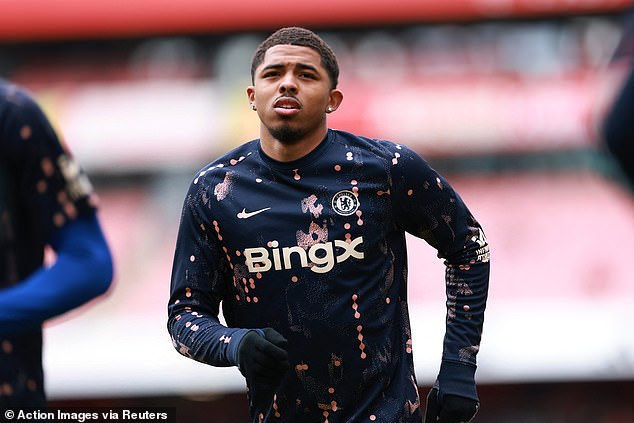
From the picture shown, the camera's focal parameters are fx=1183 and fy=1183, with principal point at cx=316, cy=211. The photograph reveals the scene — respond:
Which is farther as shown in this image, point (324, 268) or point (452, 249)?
point (452, 249)

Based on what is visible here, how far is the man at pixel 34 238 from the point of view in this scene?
11.0 feet

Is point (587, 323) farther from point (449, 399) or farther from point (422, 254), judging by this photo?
point (449, 399)

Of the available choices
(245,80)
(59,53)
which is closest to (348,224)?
(245,80)

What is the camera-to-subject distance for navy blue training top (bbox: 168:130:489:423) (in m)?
3.44

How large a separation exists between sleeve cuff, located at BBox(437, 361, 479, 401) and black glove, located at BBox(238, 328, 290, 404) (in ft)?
1.90

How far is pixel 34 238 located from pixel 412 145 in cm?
576

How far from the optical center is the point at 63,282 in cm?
336

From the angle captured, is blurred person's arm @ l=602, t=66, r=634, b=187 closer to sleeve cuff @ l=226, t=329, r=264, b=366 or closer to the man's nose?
sleeve cuff @ l=226, t=329, r=264, b=366

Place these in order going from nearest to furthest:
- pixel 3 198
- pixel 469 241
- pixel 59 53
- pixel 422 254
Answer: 1. pixel 3 198
2. pixel 469 241
3. pixel 422 254
4. pixel 59 53

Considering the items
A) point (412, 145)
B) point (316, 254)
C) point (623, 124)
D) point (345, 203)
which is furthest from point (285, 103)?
point (412, 145)

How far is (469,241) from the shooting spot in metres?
3.66

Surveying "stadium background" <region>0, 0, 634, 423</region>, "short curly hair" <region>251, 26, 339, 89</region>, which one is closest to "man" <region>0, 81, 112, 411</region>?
"short curly hair" <region>251, 26, 339, 89</region>

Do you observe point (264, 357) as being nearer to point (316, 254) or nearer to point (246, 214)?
point (316, 254)

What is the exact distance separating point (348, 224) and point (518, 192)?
5628 mm
